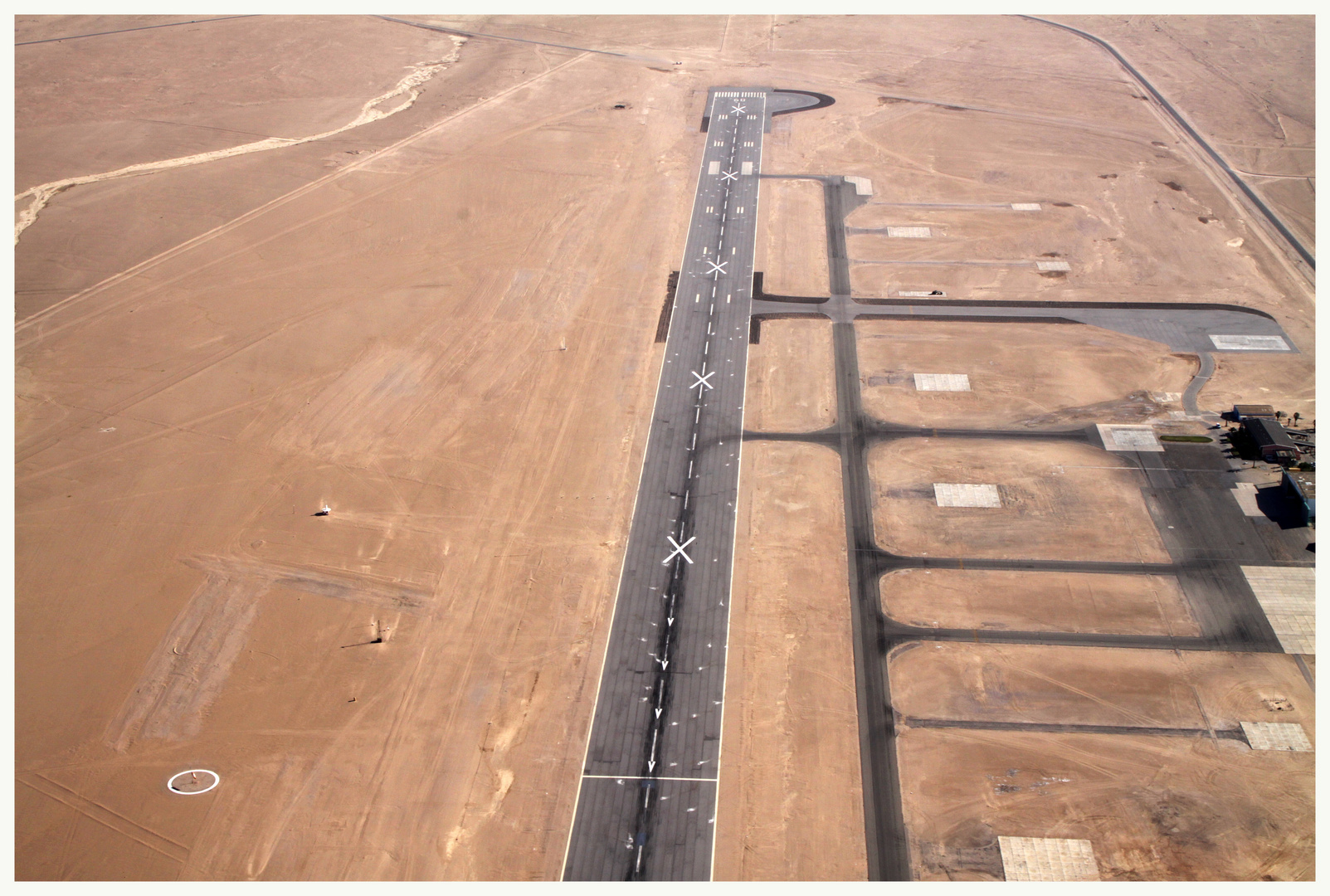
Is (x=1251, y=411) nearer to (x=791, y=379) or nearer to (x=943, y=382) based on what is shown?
(x=943, y=382)

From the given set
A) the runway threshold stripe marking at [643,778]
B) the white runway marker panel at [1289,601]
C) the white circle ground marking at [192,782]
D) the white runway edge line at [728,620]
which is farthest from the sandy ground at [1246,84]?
the white circle ground marking at [192,782]

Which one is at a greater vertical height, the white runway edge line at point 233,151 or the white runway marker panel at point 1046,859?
the white runway edge line at point 233,151

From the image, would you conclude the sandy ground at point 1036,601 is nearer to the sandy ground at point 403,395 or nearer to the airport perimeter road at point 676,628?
the sandy ground at point 403,395

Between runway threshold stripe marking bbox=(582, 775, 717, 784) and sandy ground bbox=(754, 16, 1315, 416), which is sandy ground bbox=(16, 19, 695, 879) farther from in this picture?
sandy ground bbox=(754, 16, 1315, 416)

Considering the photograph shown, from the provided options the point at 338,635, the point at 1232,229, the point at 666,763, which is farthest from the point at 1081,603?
the point at 1232,229

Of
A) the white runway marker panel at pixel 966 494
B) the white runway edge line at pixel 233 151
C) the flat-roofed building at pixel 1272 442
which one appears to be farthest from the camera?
the white runway edge line at pixel 233 151
